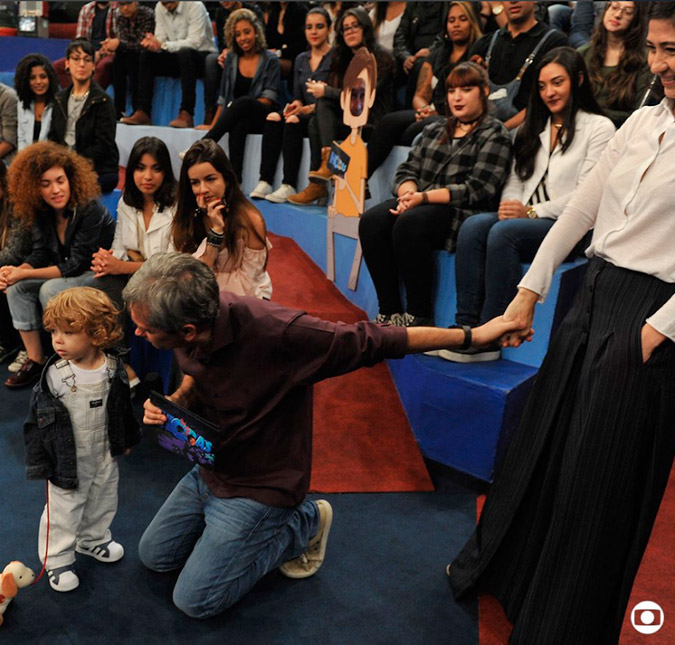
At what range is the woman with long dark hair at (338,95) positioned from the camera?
14.9ft

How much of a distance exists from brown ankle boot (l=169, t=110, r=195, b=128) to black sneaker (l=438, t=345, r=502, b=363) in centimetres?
400

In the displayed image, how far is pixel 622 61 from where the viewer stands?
3.49 metres

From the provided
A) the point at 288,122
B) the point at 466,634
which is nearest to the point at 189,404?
the point at 466,634

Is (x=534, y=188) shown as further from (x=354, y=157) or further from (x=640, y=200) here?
(x=640, y=200)

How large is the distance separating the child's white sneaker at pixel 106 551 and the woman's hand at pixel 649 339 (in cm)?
178

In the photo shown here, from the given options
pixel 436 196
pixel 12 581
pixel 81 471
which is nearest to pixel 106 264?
pixel 81 471

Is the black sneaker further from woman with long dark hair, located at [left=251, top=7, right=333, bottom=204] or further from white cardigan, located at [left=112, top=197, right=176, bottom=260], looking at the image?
woman with long dark hair, located at [left=251, top=7, right=333, bottom=204]

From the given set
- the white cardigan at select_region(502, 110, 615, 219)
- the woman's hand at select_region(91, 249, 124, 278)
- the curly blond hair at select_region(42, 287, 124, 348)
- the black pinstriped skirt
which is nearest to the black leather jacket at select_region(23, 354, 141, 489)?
the curly blond hair at select_region(42, 287, 124, 348)

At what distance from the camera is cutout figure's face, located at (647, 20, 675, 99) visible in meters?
1.59

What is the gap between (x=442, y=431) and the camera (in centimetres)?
307

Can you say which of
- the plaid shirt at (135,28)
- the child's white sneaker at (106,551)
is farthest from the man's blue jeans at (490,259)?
the plaid shirt at (135,28)

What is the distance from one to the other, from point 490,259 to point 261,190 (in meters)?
2.59

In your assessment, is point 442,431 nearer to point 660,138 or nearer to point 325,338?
point 325,338

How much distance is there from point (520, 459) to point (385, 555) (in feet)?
2.39
